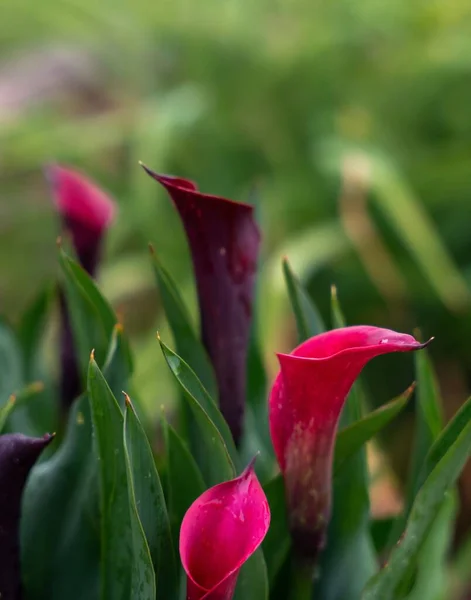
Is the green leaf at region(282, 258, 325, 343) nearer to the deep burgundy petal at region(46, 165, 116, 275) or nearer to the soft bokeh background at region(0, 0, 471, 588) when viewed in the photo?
the deep burgundy petal at region(46, 165, 116, 275)

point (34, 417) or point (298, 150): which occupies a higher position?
point (298, 150)

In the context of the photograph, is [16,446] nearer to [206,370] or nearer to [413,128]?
[206,370]

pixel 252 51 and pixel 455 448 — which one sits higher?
pixel 252 51

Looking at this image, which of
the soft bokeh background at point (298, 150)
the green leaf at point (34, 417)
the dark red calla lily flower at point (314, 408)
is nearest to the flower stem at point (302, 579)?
the dark red calla lily flower at point (314, 408)

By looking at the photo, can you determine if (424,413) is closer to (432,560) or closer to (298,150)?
(432,560)

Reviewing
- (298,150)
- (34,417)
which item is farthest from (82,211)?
(298,150)

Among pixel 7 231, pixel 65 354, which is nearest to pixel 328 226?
pixel 7 231

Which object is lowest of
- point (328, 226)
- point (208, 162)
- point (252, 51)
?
point (328, 226)
